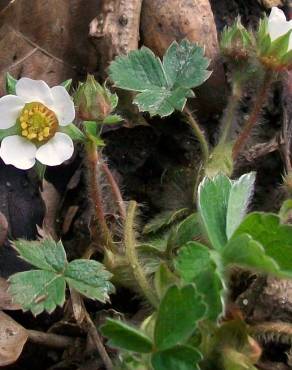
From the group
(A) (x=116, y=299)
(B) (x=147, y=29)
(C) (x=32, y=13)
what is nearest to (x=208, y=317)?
(A) (x=116, y=299)

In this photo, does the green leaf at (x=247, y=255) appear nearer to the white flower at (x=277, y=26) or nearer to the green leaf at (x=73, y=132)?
the green leaf at (x=73, y=132)

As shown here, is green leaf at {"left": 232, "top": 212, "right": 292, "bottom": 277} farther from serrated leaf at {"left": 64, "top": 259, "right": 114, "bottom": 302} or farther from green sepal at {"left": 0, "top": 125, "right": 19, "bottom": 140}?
green sepal at {"left": 0, "top": 125, "right": 19, "bottom": 140}

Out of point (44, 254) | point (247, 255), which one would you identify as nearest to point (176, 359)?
point (247, 255)

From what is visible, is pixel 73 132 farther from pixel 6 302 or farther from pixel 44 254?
pixel 6 302

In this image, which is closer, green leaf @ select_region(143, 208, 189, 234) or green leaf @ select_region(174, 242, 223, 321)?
green leaf @ select_region(174, 242, 223, 321)

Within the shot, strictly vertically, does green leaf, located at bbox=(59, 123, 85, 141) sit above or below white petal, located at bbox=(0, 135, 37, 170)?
above

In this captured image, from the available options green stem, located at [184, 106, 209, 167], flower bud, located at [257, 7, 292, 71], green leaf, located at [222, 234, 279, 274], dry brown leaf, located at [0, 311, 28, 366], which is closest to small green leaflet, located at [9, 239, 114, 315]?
dry brown leaf, located at [0, 311, 28, 366]

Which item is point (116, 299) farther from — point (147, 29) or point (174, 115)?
point (147, 29)

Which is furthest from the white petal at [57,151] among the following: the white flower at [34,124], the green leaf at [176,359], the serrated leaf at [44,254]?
the green leaf at [176,359]
